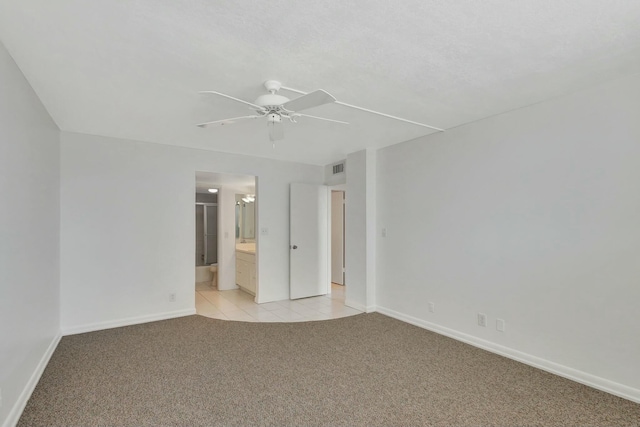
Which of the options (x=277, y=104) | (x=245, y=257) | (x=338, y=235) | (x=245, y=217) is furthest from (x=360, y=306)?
(x=245, y=217)

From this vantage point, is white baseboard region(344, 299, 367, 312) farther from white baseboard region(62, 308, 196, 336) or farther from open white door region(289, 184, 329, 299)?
white baseboard region(62, 308, 196, 336)

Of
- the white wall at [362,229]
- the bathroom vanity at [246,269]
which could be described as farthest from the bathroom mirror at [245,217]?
the white wall at [362,229]

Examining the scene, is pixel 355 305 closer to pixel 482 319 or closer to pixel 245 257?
pixel 482 319

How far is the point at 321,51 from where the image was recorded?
2068 millimetres

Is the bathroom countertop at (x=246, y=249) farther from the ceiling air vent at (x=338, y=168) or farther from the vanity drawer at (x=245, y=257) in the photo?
the ceiling air vent at (x=338, y=168)

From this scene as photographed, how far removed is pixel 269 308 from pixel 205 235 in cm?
390

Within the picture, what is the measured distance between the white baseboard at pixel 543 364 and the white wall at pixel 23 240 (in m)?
3.77

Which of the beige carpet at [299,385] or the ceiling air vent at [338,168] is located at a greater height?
the ceiling air vent at [338,168]

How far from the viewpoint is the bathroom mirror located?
7.57m

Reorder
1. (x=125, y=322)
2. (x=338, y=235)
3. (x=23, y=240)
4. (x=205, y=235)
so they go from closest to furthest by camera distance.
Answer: (x=23, y=240), (x=125, y=322), (x=338, y=235), (x=205, y=235)

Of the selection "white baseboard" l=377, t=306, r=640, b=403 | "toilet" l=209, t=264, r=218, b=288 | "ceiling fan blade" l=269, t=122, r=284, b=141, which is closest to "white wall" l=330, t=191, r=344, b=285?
"toilet" l=209, t=264, r=218, b=288

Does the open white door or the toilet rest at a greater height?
the open white door

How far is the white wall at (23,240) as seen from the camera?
2002 millimetres

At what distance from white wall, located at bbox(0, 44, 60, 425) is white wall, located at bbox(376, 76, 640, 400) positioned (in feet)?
12.4
